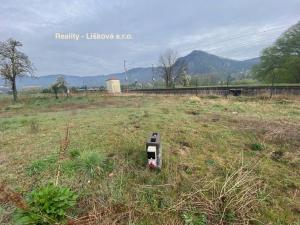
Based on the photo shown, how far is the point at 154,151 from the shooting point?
3770 millimetres

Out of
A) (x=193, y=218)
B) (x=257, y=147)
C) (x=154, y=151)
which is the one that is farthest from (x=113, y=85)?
(x=193, y=218)

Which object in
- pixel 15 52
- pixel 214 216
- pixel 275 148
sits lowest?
pixel 214 216

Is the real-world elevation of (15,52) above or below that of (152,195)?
above

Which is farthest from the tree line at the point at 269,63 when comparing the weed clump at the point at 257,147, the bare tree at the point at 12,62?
the weed clump at the point at 257,147

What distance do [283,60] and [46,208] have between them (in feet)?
110

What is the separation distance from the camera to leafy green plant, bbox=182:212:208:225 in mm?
2908

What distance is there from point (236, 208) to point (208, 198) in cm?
40

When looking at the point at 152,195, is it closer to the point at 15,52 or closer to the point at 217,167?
the point at 217,167

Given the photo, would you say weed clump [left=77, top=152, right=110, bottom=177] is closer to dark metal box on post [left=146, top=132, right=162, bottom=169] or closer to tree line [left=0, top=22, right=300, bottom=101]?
dark metal box on post [left=146, top=132, right=162, bottom=169]

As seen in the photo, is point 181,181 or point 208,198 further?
point 181,181

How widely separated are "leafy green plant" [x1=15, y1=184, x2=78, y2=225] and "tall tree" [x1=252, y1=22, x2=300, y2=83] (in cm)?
2908

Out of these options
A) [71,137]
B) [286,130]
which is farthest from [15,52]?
[286,130]

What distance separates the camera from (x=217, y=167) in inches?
165

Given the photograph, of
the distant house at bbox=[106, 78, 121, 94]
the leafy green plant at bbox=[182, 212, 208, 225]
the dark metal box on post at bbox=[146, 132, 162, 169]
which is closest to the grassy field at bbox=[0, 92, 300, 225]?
the leafy green plant at bbox=[182, 212, 208, 225]
